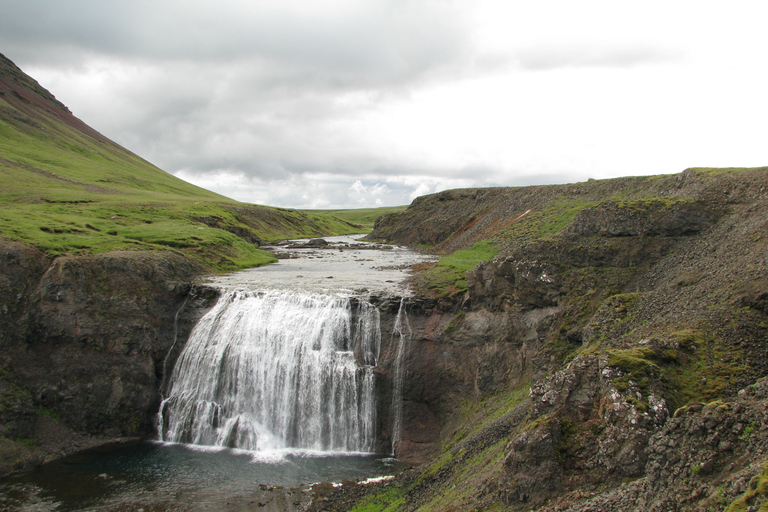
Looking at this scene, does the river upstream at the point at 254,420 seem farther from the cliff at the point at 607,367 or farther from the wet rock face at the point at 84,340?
the cliff at the point at 607,367

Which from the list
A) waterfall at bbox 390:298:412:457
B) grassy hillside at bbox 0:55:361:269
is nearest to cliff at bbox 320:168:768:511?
waterfall at bbox 390:298:412:457

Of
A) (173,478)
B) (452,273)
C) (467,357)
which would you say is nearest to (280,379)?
(173,478)

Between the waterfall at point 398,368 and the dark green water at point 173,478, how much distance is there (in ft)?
8.73

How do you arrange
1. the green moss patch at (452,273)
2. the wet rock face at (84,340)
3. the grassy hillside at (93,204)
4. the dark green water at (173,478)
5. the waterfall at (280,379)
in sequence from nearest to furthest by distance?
the dark green water at (173,478), the waterfall at (280,379), the wet rock face at (84,340), the green moss patch at (452,273), the grassy hillside at (93,204)

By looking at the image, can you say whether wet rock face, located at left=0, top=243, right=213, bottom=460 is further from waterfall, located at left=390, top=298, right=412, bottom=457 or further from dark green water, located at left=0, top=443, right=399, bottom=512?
waterfall, located at left=390, top=298, right=412, bottom=457

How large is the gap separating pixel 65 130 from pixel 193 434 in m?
154

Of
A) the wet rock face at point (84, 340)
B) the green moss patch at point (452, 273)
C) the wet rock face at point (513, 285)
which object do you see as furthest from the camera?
the green moss patch at point (452, 273)

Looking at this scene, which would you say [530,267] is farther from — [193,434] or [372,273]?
[193,434]

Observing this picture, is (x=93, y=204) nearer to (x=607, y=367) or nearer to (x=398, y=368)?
(x=398, y=368)

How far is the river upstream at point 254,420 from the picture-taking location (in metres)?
22.7

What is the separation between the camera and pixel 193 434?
29.8 meters

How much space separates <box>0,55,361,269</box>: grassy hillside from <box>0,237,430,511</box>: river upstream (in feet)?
51.4

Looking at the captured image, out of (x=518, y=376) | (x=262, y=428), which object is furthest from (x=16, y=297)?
(x=518, y=376)

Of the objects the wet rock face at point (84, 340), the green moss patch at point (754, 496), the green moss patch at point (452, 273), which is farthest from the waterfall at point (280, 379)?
the green moss patch at point (754, 496)
